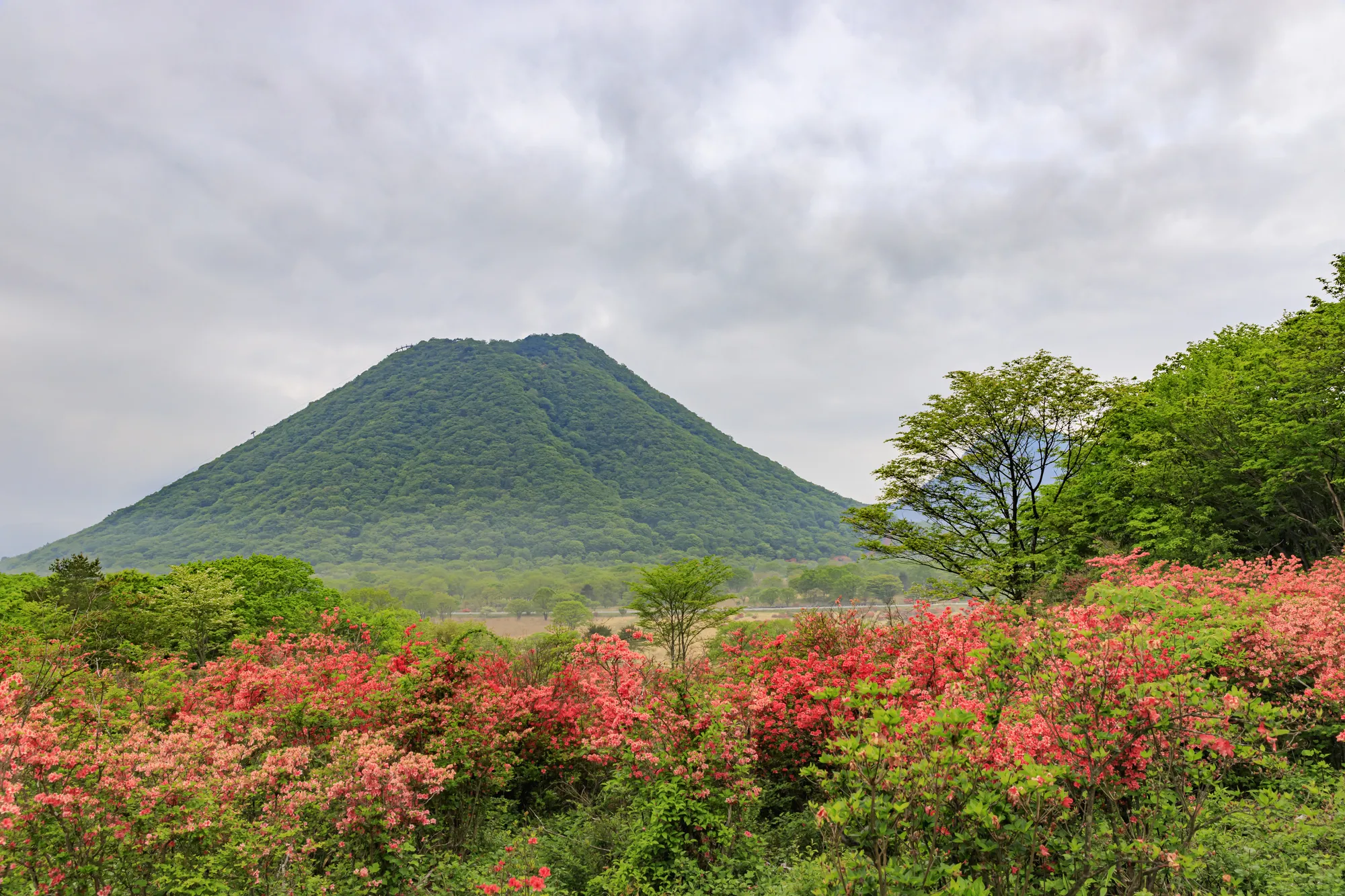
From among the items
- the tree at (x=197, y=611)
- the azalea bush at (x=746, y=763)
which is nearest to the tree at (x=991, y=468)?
the azalea bush at (x=746, y=763)

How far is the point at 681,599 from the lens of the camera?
27.2m

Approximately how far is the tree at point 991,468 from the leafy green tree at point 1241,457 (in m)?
1.53

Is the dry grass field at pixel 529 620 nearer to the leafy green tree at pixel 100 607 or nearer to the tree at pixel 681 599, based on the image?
the tree at pixel 681 599

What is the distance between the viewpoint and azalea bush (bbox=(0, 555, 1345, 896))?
409cm

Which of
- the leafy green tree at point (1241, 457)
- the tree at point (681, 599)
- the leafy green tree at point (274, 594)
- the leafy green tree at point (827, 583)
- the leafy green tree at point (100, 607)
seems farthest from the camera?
the leafy green tree at point (827, 583)

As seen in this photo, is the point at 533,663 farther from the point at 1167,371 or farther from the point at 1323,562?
the point at 1167,371

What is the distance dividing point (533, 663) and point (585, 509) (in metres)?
138

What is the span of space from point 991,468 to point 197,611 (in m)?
29.3

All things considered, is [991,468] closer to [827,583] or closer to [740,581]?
[827,583]

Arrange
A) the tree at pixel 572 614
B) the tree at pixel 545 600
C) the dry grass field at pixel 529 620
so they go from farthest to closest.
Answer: the tree at pixel 545 600, the dry grass field at pixel 529 620, the tree at pixel 572 614

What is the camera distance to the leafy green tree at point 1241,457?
16.9 m

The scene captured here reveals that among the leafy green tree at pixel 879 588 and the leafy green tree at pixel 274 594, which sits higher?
the leafy green tree at pixel 274 594

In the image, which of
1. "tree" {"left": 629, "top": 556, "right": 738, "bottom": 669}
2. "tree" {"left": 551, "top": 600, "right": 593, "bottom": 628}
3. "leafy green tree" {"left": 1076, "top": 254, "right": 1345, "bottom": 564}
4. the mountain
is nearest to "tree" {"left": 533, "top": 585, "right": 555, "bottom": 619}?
"tree" {"left": 551, "top": 600, "right": 593, "bottom": 628}

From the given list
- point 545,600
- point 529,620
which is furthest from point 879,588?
point 529,620
